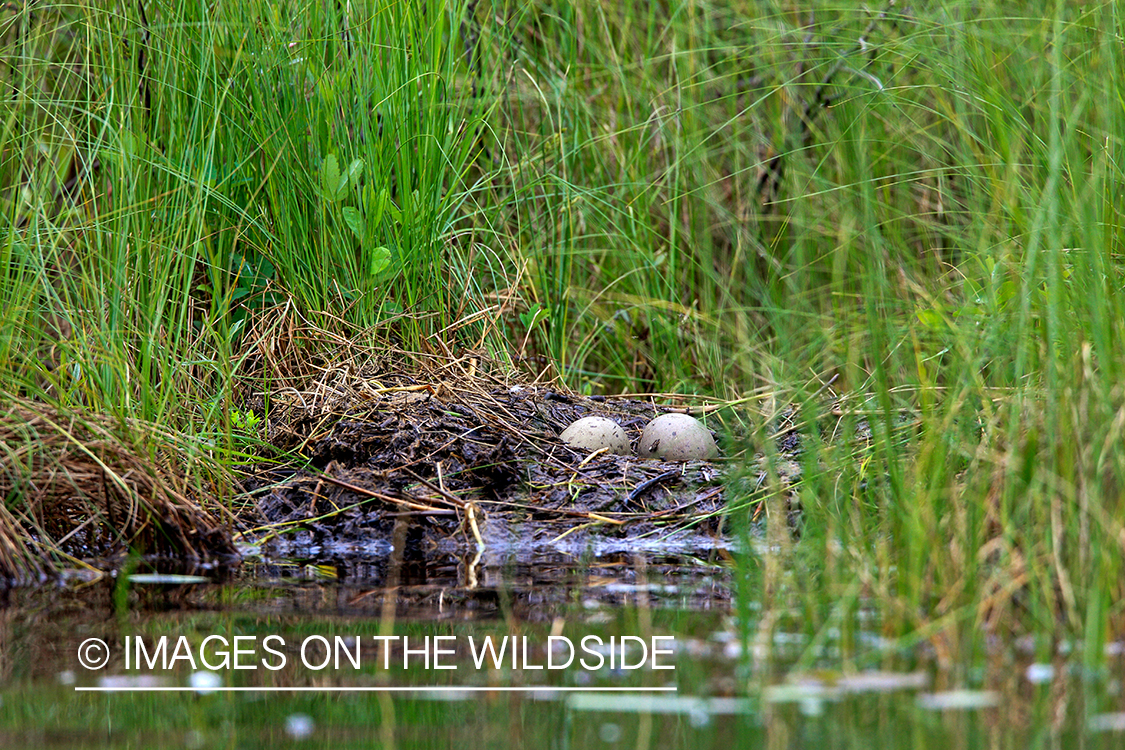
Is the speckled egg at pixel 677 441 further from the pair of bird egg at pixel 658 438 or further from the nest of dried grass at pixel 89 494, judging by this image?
the nest of dried grass at pixel 89 494

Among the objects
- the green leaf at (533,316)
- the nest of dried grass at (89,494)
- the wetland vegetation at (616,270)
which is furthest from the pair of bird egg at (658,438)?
the nest of dried grass at (89,494)

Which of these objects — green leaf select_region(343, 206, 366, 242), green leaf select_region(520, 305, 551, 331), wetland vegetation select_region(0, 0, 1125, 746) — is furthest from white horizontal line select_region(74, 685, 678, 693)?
green leaf select_region(520, 305, 551, 331)

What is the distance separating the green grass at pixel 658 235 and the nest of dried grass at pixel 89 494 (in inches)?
4.6

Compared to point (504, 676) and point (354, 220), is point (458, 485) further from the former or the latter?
point (504, 676)

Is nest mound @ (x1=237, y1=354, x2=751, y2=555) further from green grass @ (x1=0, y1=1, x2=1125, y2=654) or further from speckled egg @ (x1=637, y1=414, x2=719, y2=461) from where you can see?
green grass @ (x1=0, y1=1, x2=1125, y2=654)

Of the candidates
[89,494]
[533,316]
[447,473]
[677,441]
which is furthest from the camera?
[533,316]

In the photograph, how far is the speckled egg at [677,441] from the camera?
4379 mm

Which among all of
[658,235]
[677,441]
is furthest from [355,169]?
[677,441]

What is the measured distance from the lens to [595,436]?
4395 millimetres

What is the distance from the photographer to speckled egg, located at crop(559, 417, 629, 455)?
4.39 metres

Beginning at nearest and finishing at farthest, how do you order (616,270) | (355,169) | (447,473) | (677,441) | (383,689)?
(383,689), (447,473), (677,441), (355,169), (616,270)

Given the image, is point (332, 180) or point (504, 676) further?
point (332, 180)

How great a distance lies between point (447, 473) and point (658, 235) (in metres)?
1.71

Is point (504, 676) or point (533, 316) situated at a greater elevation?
point (533, 316)
